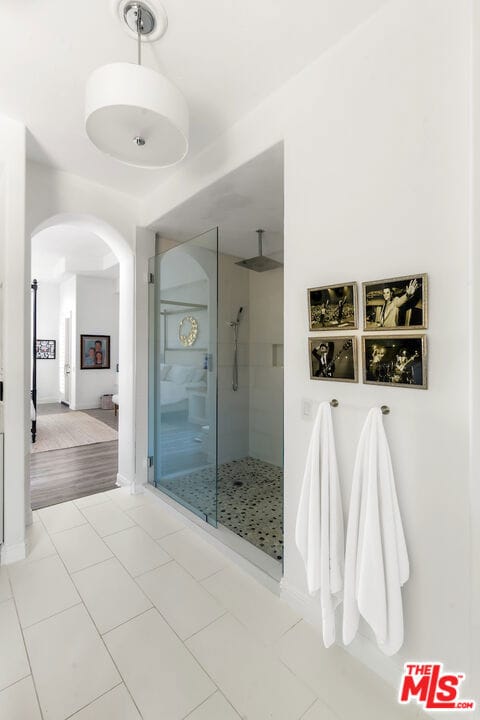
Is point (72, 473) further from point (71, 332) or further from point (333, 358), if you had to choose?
point (71, 332)

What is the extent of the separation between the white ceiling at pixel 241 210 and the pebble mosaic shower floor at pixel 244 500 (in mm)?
2299

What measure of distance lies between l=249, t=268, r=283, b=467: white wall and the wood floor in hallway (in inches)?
70.0

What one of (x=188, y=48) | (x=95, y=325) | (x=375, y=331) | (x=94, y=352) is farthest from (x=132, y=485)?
(x=95, y=325)

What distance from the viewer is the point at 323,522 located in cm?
152

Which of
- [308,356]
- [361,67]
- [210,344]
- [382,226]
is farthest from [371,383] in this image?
[210,344]

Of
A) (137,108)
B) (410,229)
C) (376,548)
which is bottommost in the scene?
(376,548)

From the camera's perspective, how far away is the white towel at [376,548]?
1298mm

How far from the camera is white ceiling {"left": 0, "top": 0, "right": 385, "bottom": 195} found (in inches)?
56.8

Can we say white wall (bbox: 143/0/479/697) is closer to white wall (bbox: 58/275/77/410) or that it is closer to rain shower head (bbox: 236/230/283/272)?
rain shower head (bbox: 236/230/283/272)

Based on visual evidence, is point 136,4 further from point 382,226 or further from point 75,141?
point 382,226

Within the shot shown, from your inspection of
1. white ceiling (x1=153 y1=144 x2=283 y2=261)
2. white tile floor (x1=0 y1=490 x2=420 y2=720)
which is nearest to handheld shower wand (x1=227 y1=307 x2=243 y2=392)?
white ceiling (x1=153 y1=144 x2=283 y2=261)

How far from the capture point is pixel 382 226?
56.2 inches

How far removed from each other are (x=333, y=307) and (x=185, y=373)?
173 cm

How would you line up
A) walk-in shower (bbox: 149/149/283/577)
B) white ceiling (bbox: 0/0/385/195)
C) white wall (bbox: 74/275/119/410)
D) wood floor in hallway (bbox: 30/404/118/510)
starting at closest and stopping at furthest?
1. white ceiling (bbox: 0/0/385/195)
2. walk-in shower (bbox: 149/149/283/577)
3. wood floor in hallway (bbox: 30/404/118/510)
4. white wall (bbox: 74/275/119/410)
